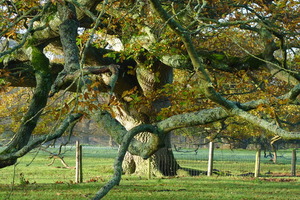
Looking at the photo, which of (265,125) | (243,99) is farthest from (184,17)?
(243,99)

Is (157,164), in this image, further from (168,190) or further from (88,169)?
(88,169)

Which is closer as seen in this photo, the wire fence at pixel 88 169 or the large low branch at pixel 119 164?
the large low branch at pixel 119 164

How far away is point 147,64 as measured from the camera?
613 inches

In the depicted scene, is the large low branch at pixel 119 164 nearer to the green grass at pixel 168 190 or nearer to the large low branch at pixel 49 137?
the large low branch at pixel 49 137

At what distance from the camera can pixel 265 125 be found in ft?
19.5

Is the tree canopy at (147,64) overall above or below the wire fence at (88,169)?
above

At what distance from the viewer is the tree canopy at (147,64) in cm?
639

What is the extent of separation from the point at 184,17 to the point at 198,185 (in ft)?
21.8

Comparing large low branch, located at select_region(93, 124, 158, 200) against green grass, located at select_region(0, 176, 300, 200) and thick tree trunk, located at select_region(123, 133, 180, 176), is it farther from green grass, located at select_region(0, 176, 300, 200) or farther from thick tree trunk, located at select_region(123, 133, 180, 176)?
thick tree trunk, located at select_region(123, 133, 180, 176)

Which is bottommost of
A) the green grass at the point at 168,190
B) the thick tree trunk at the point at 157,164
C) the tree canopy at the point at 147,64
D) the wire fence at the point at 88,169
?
the wire fence at the point at 88,169

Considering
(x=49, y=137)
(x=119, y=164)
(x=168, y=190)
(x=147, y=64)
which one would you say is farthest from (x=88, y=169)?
(x=119, y=164)

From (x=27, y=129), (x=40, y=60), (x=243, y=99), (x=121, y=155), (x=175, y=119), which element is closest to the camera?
(x=121, y=155)

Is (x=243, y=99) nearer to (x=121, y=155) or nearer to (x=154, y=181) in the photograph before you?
(x=154, y=181)

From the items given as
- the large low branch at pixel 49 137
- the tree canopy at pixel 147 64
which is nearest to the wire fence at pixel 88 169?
the large low branch at pixel 49 137
